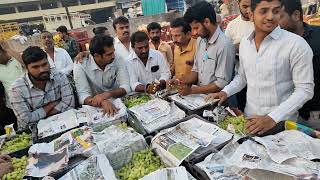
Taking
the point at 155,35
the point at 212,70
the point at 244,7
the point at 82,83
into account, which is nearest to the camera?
the point at 212,70

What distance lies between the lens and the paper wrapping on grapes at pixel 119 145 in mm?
1802

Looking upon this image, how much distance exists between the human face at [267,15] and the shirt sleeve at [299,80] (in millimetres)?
223

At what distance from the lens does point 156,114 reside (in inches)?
91.5

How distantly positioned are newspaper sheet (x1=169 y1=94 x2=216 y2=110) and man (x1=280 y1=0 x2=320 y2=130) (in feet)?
2.73

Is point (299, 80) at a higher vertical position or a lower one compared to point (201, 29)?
lower

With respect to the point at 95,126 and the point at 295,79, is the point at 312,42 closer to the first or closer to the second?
the point at 295,79

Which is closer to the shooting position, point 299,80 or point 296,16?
point 299,80

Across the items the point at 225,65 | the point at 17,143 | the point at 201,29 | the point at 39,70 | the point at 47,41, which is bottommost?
the point at 17,143

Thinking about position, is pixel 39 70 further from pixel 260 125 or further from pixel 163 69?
pixel 260 125

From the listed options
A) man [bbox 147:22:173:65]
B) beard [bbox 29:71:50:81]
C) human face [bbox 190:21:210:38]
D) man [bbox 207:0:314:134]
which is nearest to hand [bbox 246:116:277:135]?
man [bbox 207:0:314:134]

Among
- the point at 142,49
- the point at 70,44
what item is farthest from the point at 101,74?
the point at 70,44

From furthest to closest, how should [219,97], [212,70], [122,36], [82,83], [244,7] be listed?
1. [122,36]
2. [244,7]
3. [82,83]
4. [212,70]
5. [219,97]

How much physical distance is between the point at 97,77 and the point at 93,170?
1632mm

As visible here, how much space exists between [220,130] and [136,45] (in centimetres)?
185
